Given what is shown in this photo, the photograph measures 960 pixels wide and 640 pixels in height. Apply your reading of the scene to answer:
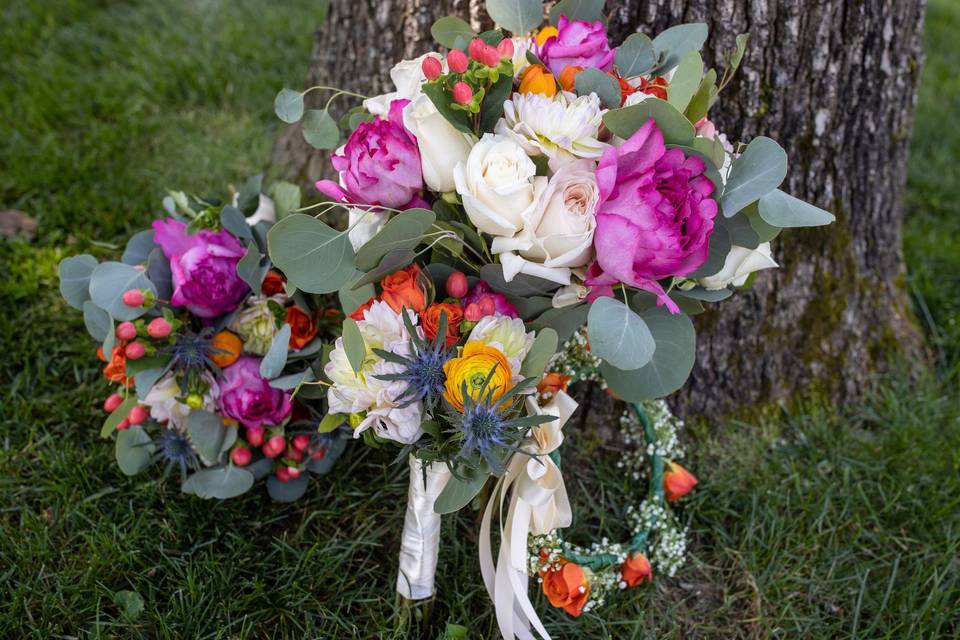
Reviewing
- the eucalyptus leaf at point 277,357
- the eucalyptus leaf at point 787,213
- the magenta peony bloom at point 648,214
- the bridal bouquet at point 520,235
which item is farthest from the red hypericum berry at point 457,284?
the eucalyptus leaf at point 787,213

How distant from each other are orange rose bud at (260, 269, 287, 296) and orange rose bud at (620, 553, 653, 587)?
2.72ft

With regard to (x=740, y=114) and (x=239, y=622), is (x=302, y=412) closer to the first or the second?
(x=239, y=622)

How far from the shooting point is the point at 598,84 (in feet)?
3.73

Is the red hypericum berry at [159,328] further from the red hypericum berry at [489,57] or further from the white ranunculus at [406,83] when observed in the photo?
the red hypericum berry at [489,57]

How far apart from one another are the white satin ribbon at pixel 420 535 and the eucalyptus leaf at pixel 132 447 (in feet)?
1.77

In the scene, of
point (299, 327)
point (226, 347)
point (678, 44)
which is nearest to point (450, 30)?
point (678, 44)

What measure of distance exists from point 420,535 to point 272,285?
53 cm

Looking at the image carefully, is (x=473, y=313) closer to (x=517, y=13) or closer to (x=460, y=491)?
(x=460, y=491)

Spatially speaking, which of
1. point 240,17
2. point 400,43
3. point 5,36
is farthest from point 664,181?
point 5,36

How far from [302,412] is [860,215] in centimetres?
136

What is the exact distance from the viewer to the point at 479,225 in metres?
1.07

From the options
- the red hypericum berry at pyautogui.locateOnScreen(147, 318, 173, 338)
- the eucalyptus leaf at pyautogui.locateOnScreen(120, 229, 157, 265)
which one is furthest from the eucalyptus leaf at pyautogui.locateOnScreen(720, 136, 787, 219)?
the eucalyptus leaf at pyautogui.locateOnScreen(120, 229, 157, 265)

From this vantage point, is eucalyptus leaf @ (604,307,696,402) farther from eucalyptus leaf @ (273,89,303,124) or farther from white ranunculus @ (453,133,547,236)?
eucalyptus leaf @ (273,89,303,124)

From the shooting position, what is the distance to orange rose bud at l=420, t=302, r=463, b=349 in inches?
44.6
